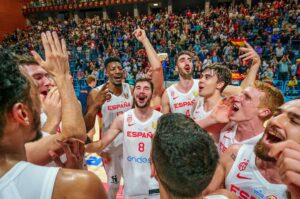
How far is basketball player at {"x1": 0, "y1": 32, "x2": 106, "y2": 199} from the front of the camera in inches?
49.2

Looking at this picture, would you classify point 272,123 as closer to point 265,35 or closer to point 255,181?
point 255,181

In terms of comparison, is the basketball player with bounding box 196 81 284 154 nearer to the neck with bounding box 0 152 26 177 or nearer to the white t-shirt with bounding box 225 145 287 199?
the white t-shirt with bounding box 225 145 287 199

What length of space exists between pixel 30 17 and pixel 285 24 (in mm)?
27045

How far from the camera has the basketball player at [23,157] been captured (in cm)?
125

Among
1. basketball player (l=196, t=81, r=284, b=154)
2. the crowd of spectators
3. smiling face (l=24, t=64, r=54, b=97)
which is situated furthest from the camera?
the crowd of spectators

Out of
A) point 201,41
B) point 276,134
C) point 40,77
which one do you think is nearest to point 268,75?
point 201,41

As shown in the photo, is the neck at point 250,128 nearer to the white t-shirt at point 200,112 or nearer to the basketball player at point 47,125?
the white t-shirt at point 200,112

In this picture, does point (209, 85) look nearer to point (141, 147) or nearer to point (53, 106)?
point (141, 147)

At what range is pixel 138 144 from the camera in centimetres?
374

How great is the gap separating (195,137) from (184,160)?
0.14 m

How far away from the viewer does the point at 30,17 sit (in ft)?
104

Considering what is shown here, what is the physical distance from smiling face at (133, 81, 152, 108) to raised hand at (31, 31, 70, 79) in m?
2.06

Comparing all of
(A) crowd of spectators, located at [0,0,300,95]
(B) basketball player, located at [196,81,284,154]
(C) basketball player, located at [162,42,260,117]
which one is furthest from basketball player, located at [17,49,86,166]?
(A) crowd of spectators, located at [0,0,300,95]

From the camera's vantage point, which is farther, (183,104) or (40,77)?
(183,104)
